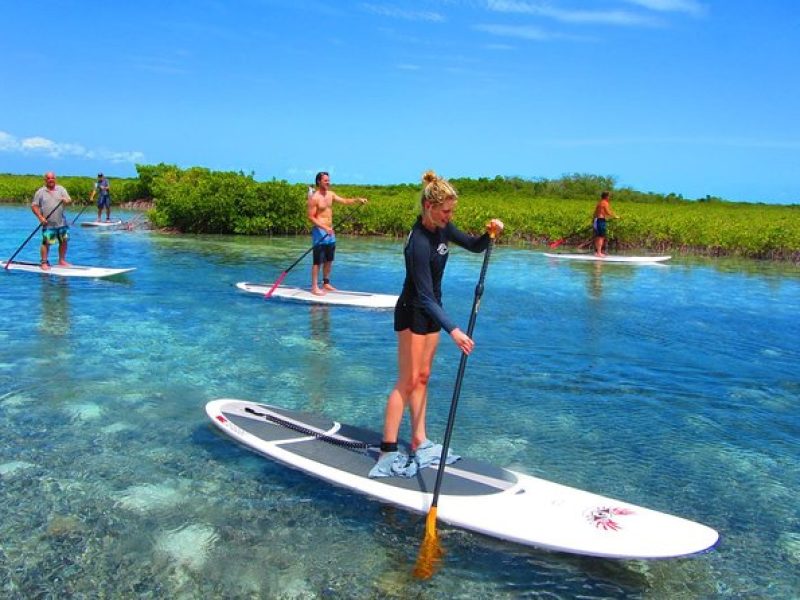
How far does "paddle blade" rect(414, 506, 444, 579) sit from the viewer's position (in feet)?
14.1

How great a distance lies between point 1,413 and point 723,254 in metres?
24.4

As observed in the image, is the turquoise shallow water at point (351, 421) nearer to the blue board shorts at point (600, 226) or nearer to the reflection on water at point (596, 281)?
the reflection on water at point (596, 281)

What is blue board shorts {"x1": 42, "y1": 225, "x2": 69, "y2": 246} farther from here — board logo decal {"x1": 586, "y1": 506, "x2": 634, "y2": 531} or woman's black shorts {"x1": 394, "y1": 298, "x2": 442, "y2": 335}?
board logo decal {"x1": 586, "y1": 506, "x2": 634, "y2": 531}

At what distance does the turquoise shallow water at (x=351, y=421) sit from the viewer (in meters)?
4.32

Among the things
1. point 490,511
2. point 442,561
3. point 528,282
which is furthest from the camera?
point 528,282

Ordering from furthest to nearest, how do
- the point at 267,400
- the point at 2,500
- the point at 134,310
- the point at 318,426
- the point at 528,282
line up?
the point at 528,282 → the point at 134,310 → the point at 267,400 → the point at 318,426 → the point at 2,500

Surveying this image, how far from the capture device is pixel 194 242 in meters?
24.7

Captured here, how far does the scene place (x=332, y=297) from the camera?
13203 millimetres

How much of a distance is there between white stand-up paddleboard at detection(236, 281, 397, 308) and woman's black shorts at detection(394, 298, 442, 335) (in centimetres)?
763

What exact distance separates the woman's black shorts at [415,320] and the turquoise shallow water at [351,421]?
131 cm

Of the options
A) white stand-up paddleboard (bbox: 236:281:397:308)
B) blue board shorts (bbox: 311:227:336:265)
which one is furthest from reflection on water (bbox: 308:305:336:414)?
blue board shorts (bbox: 311:227:336:265)

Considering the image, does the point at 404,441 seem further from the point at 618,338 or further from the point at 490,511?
the point at 618,338

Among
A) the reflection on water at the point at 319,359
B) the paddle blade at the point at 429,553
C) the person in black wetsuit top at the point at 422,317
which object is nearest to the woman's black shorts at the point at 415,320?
the person in black wetsuit top at the point at 422,317

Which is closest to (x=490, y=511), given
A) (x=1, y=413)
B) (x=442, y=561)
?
(x=442, y=561)
